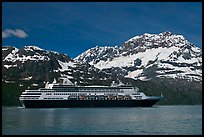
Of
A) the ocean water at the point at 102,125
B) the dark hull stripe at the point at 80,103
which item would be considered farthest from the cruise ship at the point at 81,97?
the ocean water at the point at 102,125

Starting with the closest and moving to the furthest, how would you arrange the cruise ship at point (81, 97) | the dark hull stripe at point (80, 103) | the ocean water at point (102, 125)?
1. the ocean water at point (102, 125)
2. the dark hull stripe at point (80, 103)
3. the cruise ship at point (81, 97)

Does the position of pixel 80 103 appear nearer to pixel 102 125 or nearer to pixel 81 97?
pixel 81 97

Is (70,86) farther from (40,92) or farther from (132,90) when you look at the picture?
(132,90)

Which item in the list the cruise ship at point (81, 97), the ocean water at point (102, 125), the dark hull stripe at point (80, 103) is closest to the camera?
the ocean water at point (102, 125)

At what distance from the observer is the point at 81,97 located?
336ft

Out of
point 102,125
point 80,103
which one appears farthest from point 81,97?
point 102,125

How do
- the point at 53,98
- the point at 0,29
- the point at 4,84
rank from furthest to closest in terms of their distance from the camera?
the point at 4,84, the point at 53,98, the point at 0,29

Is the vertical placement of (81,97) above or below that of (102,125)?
above

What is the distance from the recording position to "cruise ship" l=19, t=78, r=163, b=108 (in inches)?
3930

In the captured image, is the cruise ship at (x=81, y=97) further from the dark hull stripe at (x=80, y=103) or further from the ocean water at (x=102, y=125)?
the ocean water at (x=102, y=125)

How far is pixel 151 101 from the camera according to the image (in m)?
106

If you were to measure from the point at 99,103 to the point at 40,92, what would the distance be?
15.3 m

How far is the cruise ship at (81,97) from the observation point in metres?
99.8

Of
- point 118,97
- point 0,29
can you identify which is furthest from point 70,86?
point 0,29
